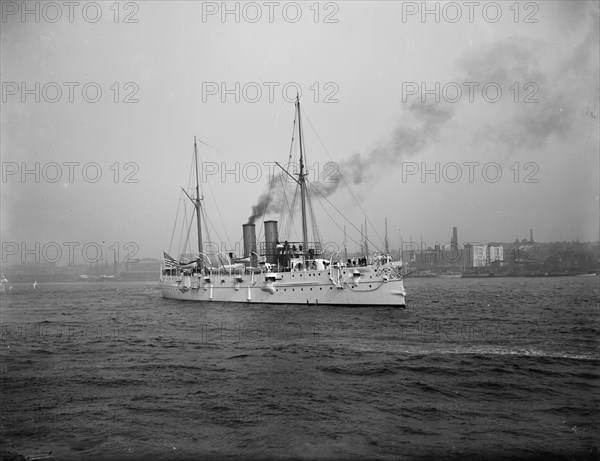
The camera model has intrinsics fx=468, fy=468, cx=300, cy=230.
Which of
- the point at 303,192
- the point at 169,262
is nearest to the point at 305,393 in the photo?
the point at 303,192

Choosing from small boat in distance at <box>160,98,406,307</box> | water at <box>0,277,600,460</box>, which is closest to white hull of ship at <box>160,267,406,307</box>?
small boat in distance at <box>160,98,406,307</box>

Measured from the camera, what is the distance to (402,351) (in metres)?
18.8

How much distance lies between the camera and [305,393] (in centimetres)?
1275

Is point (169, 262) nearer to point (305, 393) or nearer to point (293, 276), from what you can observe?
point (293, 276)

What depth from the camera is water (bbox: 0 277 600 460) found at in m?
8.88

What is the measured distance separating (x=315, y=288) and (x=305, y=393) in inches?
956

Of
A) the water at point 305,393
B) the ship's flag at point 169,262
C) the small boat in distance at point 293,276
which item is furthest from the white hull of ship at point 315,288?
the ship's flag at point 169,262

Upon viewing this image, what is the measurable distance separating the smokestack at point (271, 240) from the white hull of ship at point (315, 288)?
8.93ft

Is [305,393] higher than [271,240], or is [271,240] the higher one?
[271,240]

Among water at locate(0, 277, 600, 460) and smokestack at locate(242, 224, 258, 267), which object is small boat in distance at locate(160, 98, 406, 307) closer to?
smokestack at locate(242, 224, 258, 267)

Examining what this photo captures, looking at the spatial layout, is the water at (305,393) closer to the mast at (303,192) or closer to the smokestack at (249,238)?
the mast at (303,192)

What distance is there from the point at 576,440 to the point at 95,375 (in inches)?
525

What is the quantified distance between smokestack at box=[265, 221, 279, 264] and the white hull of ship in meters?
2.72

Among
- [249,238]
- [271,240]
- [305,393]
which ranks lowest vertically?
[305,393]
